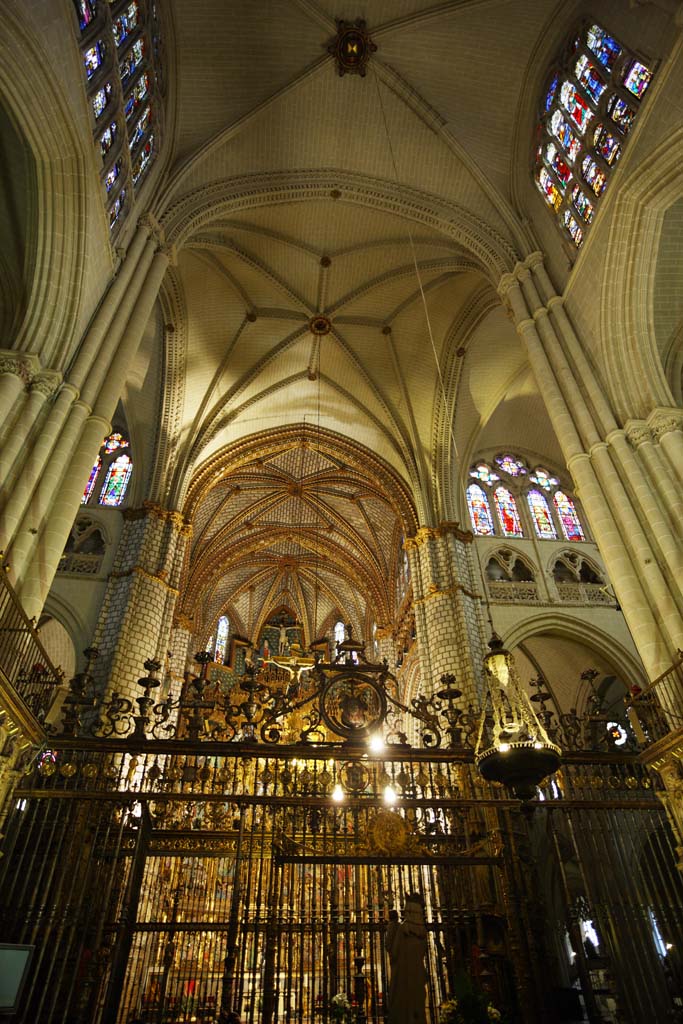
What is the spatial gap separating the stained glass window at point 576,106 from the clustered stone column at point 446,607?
386 inches

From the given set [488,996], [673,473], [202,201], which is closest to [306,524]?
[202,201]

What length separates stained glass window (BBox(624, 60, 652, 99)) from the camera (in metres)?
10.5

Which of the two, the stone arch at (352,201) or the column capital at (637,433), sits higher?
the stone arch at (352,201)

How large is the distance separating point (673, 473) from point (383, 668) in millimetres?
4812

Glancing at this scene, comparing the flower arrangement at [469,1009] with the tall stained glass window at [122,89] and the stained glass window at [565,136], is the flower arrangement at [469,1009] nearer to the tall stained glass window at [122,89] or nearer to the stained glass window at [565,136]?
the tall stained glass window at [122,89]

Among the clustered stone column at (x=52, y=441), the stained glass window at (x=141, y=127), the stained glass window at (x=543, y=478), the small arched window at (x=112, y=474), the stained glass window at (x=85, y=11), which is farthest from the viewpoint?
the stained glass window at (x=543, y=478)

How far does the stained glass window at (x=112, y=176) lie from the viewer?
1121 centimetres

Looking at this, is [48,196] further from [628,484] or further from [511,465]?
[511,465]

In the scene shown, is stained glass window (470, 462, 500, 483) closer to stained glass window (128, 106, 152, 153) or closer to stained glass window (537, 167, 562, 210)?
stained glass window (537, 167, 562, 210)

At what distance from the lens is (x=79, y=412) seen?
28.3 ft

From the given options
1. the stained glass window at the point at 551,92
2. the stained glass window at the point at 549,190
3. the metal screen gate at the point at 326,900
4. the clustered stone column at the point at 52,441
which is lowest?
the metal screen gate at the point at 326,900

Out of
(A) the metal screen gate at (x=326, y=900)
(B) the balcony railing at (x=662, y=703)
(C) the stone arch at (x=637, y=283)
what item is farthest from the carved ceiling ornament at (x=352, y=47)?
(A) the metal screen gate at (x=326, y=900)

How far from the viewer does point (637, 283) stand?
10.7 m

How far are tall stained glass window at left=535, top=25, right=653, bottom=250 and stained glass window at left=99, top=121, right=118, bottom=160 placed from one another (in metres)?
8.59
